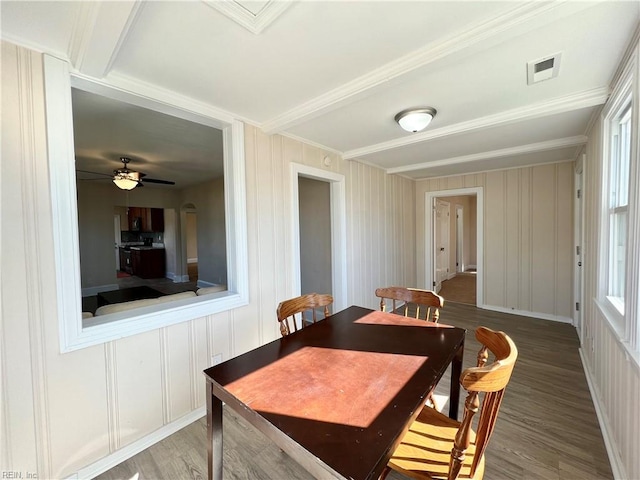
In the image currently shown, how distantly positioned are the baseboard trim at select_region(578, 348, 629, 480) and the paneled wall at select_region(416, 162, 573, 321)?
1.86 m

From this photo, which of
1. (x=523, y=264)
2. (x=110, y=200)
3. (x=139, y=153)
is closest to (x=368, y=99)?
(x=139, y=153)

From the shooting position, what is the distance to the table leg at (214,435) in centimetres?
114

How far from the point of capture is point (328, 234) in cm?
408

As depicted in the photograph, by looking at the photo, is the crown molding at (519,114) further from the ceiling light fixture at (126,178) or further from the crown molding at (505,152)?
the ceiling light fixture at (126,178)

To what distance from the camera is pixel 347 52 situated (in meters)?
1.47

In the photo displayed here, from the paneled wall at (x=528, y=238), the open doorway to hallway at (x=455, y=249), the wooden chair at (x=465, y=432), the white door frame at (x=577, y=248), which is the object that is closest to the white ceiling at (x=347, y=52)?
the white door frame at (x=577, y=248)

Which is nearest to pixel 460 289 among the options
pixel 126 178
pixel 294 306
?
pixel 294 306

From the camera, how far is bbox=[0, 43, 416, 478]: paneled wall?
1.32m

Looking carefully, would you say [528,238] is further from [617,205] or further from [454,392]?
[454,392]

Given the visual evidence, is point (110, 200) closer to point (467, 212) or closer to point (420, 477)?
point (420, 477)

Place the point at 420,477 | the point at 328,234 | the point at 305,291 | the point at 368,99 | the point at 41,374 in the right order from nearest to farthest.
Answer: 1. the point at 420,477
2. the point at 41,374
3. the point at 368,99
4. the point at 328,234
5. the point at 305,291

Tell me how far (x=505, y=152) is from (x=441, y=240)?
9.54ft

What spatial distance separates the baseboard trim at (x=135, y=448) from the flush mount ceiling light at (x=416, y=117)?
284cm

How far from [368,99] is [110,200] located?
6438 millimetres
